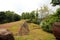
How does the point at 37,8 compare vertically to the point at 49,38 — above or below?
above

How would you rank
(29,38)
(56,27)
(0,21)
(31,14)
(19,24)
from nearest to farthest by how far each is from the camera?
1. (56,27)
2. (29,38)
3. (19,24)
4. (0,21)
5. (31,14)

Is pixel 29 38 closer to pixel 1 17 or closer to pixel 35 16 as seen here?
pixel 1 17

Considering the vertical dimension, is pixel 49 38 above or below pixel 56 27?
below

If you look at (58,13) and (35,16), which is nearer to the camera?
(58,13)

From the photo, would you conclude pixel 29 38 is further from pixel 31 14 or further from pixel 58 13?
pixel 31 14

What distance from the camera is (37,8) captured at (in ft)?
77.9

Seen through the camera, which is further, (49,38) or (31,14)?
(31,14)

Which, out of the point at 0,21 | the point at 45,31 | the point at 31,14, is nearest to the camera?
the point at 45,31

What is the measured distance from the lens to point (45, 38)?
41.6 ft

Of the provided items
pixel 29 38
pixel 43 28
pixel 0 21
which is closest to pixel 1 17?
pixel 0 21

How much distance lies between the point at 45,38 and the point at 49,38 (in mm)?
273

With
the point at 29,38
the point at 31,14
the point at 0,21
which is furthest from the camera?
the point at 31,14

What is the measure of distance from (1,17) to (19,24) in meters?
4.31

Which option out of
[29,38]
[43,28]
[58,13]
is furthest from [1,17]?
[29,38]
